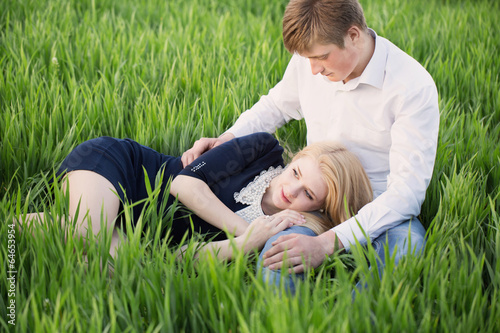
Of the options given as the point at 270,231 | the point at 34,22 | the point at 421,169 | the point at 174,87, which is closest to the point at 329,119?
the point at 421,169

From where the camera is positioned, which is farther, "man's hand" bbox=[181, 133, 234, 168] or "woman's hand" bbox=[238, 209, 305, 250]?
"man's hand" bbox=[181, 133, 234, 168]

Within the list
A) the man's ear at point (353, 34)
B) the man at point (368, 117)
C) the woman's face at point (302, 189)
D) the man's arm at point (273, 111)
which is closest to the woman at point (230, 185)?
the woman's face at point (302, 189)

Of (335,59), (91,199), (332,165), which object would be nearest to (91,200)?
(91,199)

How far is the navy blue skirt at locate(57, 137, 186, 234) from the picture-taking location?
163 centimetres

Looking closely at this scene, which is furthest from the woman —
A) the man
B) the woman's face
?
the man

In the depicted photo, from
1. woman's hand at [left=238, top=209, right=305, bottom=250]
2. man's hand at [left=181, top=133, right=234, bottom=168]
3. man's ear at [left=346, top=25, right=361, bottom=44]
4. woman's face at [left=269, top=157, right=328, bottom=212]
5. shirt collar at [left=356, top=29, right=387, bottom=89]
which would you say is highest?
man's ear at [left=346, top=25, right=361, bottom=44]

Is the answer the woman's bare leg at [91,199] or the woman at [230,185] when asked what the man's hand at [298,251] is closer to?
the woman at [230,185]

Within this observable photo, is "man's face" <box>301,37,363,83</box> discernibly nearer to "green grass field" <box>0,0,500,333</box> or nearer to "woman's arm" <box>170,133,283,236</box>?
"woman's arm" <box>170,133,283,236</box>

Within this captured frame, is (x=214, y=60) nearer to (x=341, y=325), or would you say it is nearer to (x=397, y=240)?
(x=397, y=240)

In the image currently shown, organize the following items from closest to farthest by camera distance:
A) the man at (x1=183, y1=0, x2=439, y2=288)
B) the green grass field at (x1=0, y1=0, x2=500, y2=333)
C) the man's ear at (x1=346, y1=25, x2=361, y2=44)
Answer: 1. the green grass field at (x1=0, y1=0, x2=500, y2=333)
2. the man at (x1=183, y1=0, x2=439, y2=288)
3. the man's ear at (x1=346, y1=25, x2=361, y2=44)

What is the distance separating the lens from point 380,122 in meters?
1.79

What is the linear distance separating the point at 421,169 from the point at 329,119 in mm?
Result: 447

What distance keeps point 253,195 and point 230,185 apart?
3.6 inches

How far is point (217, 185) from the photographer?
177 cm
